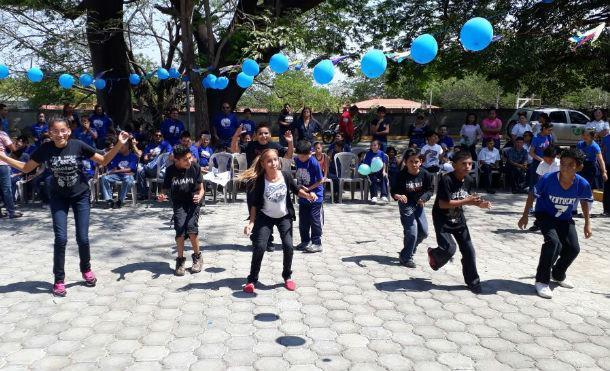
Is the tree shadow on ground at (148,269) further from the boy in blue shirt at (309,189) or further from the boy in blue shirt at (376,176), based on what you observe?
the boy in blue shirt at (376,176)

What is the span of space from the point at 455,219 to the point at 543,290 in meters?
1.14

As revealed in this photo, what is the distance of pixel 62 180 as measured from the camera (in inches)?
202

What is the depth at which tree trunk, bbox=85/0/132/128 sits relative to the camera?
41.0 ft

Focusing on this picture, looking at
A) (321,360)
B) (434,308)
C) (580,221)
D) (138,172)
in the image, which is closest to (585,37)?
(580,221)

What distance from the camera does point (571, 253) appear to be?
17.6 feet

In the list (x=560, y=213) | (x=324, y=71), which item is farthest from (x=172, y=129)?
(x=560, y=213)

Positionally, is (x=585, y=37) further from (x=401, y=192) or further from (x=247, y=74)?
(x=247, y=74)

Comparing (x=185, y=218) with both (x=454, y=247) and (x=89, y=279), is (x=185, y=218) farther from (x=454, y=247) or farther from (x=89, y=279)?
(x=454, y=247)

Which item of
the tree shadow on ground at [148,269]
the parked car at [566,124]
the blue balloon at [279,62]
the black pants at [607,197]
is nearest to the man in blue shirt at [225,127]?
the blue balloon at [279,62]

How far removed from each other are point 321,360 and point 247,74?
5.86m

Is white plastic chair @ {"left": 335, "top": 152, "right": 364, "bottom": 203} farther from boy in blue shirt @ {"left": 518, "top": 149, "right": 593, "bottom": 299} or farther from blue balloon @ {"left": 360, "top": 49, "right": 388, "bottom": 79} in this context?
boy in blue shirt @ {"left": 518, "top": 149, "right": 593, "bottom": 299}

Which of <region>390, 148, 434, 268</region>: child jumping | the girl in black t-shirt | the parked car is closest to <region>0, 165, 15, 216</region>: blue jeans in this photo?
the girl in black t-shirt

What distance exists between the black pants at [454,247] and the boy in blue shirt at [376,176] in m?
5.05

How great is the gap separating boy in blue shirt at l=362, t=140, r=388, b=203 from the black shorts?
5.33 metres
